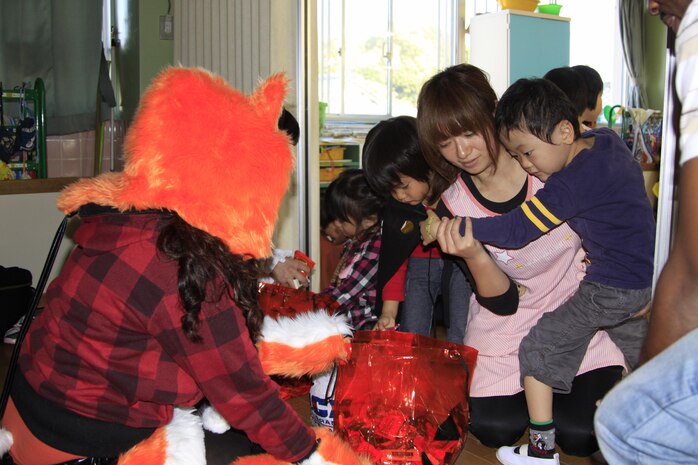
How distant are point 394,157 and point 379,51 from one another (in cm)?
358

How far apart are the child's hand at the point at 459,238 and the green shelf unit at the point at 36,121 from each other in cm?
253

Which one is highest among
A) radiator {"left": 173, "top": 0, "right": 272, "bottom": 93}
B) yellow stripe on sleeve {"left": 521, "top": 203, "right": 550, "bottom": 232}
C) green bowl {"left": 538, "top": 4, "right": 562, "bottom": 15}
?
green bowl {"left": 538, "top": 4, "right": 562, "bottom": 15}

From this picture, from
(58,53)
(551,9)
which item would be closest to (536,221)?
(58,53)

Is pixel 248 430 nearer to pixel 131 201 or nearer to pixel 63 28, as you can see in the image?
pixel 131 201

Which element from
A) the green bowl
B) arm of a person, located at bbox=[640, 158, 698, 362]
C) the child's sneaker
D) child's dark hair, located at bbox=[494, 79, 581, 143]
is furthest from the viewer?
the green bowl

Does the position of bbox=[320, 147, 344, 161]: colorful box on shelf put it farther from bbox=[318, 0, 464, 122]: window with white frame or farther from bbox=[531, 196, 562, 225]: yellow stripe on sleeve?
bbox=[531, 196, 562, 225]: yellow stripe on sleeve

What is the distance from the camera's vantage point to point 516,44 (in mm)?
5211

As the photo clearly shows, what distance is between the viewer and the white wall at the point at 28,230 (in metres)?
3.13

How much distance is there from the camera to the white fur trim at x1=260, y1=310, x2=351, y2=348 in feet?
4.25

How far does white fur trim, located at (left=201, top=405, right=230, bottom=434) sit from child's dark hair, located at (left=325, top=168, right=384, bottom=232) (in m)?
1.06

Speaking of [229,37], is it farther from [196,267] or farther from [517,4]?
[517,4]

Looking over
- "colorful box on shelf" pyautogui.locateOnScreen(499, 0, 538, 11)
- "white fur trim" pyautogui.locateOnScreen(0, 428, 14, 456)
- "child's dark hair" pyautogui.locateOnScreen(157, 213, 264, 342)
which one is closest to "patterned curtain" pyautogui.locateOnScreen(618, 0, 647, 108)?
"colorful box on shelf" pyautogui.locateOnScreen(499, 0, 538, 11)

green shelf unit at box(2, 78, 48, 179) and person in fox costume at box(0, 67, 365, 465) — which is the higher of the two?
green shelf unit at box(2, 78, 48, 179)

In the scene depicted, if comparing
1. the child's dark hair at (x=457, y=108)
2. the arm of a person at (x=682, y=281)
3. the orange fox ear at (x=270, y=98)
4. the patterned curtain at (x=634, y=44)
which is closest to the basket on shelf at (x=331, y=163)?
the child's dark hair at (x=457, y=108)
